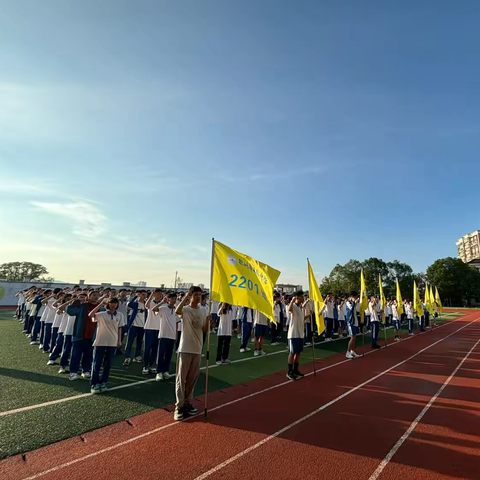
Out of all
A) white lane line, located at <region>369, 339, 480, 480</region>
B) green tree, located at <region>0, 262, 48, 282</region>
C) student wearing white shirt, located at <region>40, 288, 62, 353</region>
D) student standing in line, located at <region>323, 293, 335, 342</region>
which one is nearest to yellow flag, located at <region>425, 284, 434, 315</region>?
student standing in line, located at <region>323, 293, 335, 342</region>

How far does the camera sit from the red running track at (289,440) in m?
3.87

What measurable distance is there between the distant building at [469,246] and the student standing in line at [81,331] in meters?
154

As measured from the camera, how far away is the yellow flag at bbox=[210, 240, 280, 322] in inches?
235

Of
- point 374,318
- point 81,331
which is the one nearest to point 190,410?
point 81,331

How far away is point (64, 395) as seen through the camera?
6.11 metres

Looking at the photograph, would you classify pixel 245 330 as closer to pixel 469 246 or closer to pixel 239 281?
pixel 239 281

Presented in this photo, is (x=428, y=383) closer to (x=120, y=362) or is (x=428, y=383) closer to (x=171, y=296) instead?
A: (x=171, y=296)

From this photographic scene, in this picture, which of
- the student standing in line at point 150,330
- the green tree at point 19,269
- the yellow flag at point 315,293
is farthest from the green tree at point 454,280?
the green tree at point 19,269

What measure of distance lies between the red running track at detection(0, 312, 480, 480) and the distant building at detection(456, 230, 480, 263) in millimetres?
150743

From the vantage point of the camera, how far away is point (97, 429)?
480 cm

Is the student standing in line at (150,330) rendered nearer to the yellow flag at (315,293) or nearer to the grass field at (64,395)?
the grass field at (64,395)

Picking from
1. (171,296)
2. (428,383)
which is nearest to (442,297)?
(428,383)

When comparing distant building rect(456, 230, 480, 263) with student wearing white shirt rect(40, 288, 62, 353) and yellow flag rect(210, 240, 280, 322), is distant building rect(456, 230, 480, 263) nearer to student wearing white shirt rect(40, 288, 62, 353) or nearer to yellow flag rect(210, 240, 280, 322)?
yellow flag rect(210, 240, 280, 322)

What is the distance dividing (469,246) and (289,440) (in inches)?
6487
